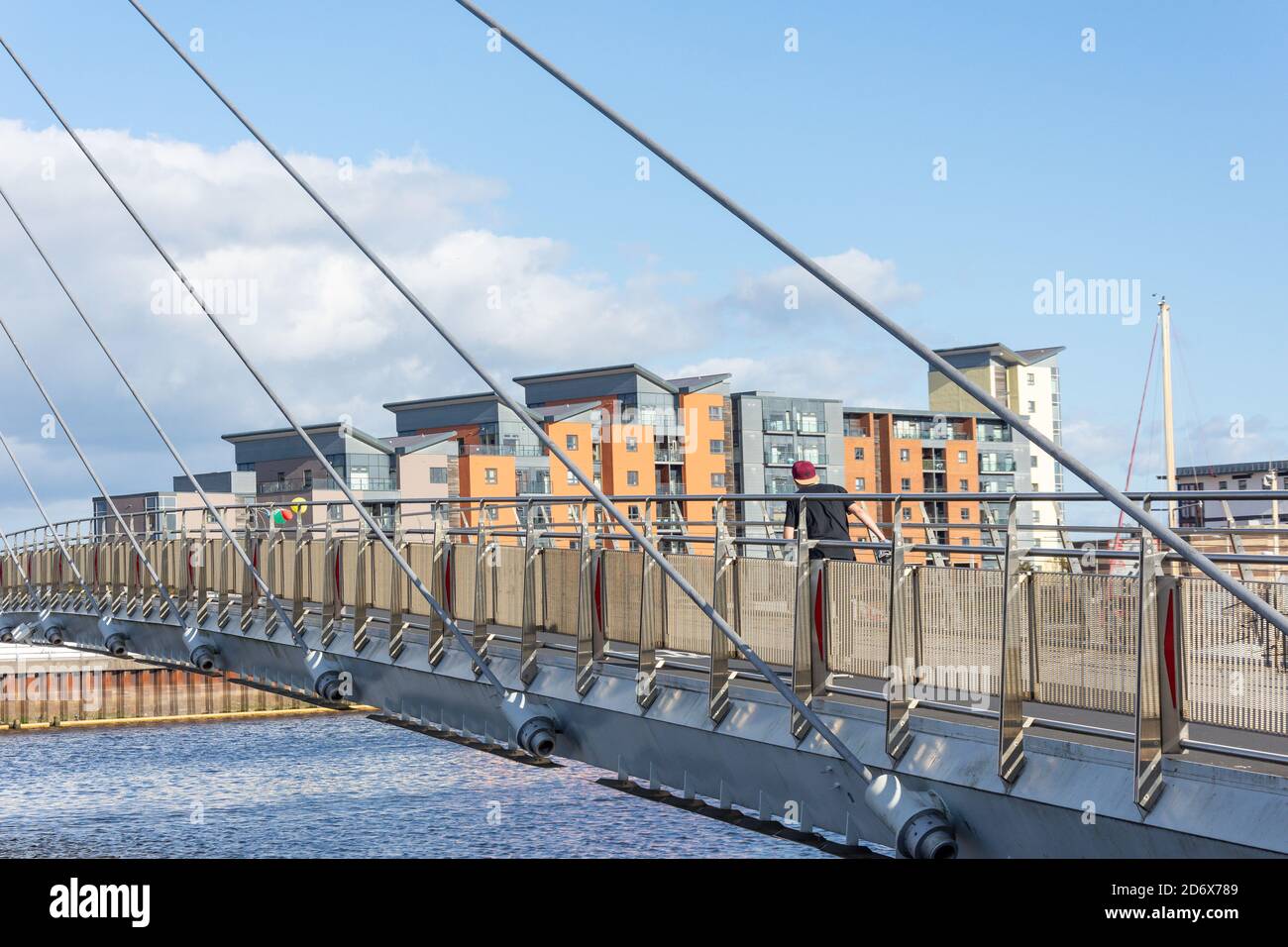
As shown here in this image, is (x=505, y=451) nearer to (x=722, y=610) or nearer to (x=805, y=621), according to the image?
(x=722, y=610)

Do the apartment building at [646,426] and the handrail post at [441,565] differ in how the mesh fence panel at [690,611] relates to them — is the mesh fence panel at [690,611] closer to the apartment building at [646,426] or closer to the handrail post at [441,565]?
the handrail post at [441,565]

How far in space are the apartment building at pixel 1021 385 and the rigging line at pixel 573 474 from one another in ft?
375

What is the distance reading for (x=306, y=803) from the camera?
5734 cm

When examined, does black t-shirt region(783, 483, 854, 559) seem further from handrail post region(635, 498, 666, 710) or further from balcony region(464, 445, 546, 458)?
balcony region(464, 445, 546, 458)

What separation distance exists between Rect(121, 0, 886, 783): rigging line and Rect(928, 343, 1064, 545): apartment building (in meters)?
114

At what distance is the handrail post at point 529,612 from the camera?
553 inches

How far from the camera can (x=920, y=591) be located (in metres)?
10.1

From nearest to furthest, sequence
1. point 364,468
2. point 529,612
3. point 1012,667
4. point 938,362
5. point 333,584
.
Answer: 1. point 938,362
2. point 1012,667
3. point 529,612
4. point 333,584
5. point 364,468

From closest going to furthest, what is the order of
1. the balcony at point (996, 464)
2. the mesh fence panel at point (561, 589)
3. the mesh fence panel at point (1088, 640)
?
the mesh fence panel at point (1088, 640) < the mesh fence panel at point (561, 589) < the balcony at point (996, 464)

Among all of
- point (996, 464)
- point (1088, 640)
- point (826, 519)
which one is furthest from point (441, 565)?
point (996, 464)

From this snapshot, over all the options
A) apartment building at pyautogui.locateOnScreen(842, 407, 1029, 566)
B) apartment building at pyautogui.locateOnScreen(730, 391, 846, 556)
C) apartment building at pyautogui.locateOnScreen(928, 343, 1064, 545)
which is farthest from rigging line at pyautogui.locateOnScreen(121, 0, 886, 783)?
apartment building at pyautogui.locateOnScreen(928, 343, 1064, 545)

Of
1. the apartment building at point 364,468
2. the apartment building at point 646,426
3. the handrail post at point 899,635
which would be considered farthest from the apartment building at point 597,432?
the handrail post at point 899,635

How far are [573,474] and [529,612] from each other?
1.45m
